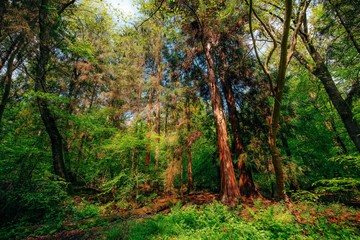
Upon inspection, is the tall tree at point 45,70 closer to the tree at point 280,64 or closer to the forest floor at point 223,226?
the forest floor at point 223,226

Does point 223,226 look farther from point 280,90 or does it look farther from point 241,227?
point 280,90

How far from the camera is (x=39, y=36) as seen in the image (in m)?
6.45

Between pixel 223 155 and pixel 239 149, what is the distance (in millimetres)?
1464

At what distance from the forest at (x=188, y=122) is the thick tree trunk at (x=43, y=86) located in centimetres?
5

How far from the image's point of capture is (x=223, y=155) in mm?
6625

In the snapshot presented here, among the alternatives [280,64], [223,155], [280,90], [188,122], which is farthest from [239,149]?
[280,64]

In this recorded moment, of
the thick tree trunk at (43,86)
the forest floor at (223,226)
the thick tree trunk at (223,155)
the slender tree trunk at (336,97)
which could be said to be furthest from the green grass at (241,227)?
the thick tree trunk at (43,86)

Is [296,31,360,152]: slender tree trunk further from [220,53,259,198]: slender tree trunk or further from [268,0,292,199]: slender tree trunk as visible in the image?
[268,0,292,199]: slender tree trunk

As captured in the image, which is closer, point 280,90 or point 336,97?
point 280,90

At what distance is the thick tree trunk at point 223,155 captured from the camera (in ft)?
19.9

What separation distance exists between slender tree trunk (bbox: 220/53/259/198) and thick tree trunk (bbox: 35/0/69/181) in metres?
7.78

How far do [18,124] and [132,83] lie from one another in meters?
6.48

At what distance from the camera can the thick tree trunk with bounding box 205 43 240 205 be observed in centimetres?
607

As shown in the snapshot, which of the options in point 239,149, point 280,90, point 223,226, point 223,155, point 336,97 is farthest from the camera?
point 239,149
